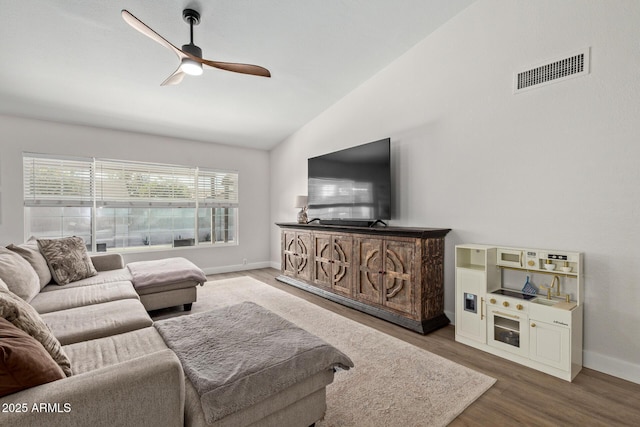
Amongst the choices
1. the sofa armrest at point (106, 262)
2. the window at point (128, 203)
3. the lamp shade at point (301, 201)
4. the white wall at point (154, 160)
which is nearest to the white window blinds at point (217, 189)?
the window at point (128, 203)

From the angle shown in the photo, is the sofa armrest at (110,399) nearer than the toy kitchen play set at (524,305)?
Yes

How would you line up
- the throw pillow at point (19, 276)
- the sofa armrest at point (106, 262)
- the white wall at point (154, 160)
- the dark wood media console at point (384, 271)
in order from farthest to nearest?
1. the white wall at point (154, 160)
2. the sofa armrest at point (106, 262)
3. the dark wood media console at point (384, 271)
4. the throw pillow at point (19, 276)

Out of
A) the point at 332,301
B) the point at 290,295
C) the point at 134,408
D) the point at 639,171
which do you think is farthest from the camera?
the point at 290,295

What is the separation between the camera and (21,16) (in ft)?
8.02

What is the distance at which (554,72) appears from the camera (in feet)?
7.98

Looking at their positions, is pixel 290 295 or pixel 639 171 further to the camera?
pixel 290 295

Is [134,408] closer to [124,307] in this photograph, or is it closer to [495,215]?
[124,307]

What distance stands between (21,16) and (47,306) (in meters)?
2.40

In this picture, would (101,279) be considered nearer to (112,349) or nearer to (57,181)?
(112,349)

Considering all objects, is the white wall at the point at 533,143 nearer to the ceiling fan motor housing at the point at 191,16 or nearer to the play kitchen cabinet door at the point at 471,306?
the play kitchen cabinet door at the point at 471,306

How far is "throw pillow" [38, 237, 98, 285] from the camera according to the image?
9.84 ft

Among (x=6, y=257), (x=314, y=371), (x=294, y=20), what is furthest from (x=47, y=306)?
(x=294, y=20)

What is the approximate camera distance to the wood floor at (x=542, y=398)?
1.69 m

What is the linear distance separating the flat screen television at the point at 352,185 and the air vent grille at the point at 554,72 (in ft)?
4.40
